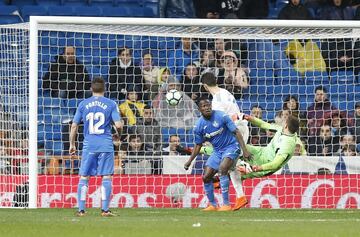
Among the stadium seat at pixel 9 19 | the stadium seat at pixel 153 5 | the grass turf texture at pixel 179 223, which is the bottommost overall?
the grass turf texture at pixel 179 223

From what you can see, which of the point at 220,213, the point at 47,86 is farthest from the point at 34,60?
the point at 220,213

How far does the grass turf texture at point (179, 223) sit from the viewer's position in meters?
11.5

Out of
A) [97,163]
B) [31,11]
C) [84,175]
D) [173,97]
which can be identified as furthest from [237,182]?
[31,11]

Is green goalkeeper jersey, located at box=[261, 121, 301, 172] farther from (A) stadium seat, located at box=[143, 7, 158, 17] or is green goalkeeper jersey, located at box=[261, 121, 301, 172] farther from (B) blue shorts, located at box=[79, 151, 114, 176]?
(A) stadium seat, located at box=[143, 7, 158, 17]

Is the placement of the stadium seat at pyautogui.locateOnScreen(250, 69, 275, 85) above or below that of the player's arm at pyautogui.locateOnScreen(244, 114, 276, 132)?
above

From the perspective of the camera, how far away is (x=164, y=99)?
19328mm

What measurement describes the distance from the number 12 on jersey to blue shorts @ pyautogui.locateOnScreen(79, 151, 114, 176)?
307 millimetres

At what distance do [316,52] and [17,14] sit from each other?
20.0ft

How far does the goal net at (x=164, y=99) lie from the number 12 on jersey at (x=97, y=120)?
274 cm

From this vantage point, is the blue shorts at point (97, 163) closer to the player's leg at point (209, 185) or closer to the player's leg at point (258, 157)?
the player's leg at point (209, 185)

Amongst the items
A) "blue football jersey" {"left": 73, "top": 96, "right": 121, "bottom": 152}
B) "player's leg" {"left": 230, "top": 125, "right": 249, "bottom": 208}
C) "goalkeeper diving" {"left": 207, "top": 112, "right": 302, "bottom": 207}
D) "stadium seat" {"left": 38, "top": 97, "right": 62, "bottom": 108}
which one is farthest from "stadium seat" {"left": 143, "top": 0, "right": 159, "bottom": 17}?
"blue football jersey" {"left": 73, "top": 96, "right": 121, "bottom": 152}

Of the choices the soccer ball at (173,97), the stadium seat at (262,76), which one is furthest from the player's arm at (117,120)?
the stadium seat at (262,76)

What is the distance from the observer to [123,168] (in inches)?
730

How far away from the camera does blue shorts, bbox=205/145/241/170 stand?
16.6m
